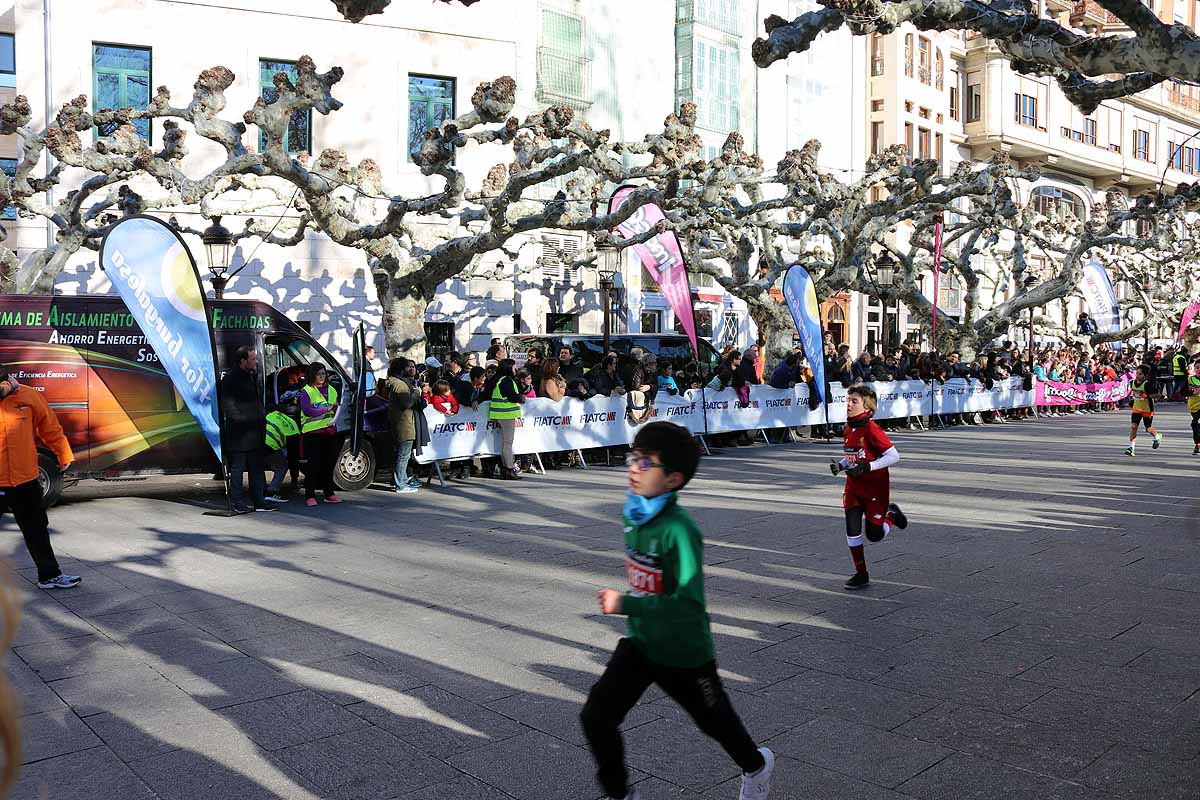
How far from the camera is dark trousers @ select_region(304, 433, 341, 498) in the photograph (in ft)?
40.4

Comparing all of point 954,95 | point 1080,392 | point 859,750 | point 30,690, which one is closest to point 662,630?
point 859,750

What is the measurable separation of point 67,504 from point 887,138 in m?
35.9

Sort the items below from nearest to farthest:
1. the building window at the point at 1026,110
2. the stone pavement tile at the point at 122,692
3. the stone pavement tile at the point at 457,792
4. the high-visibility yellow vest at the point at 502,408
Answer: the stone pavement tile at the point at 457,792
the stone pavement tile at the point at 122,692
the high-visibility yellow vest at the point at 502,408
the building window at the point at 1026,110

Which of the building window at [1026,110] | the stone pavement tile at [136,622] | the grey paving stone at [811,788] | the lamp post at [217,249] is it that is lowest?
the grey paving stone at [811,788]

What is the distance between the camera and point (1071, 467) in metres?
15.7

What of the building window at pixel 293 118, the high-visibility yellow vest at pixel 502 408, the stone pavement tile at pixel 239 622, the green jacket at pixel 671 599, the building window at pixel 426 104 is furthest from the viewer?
the building window at pixel 426 104

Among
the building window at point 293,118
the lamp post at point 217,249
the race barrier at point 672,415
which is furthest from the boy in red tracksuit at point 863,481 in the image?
the building window at point 293,118

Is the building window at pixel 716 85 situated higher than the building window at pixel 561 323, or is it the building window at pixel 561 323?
the building window at pixel 716 85

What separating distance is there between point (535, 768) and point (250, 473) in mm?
8101

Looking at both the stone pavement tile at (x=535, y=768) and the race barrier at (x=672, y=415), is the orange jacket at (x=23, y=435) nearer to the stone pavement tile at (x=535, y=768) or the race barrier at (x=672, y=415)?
the stone pavement tile at (x=535, y=768)

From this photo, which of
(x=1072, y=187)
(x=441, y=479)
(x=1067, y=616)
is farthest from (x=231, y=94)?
(x=1072, y=187)

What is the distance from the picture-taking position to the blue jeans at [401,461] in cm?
1320

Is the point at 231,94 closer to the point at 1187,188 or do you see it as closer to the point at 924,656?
the point at 1187,188

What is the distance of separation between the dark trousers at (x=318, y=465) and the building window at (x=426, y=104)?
15.4m
